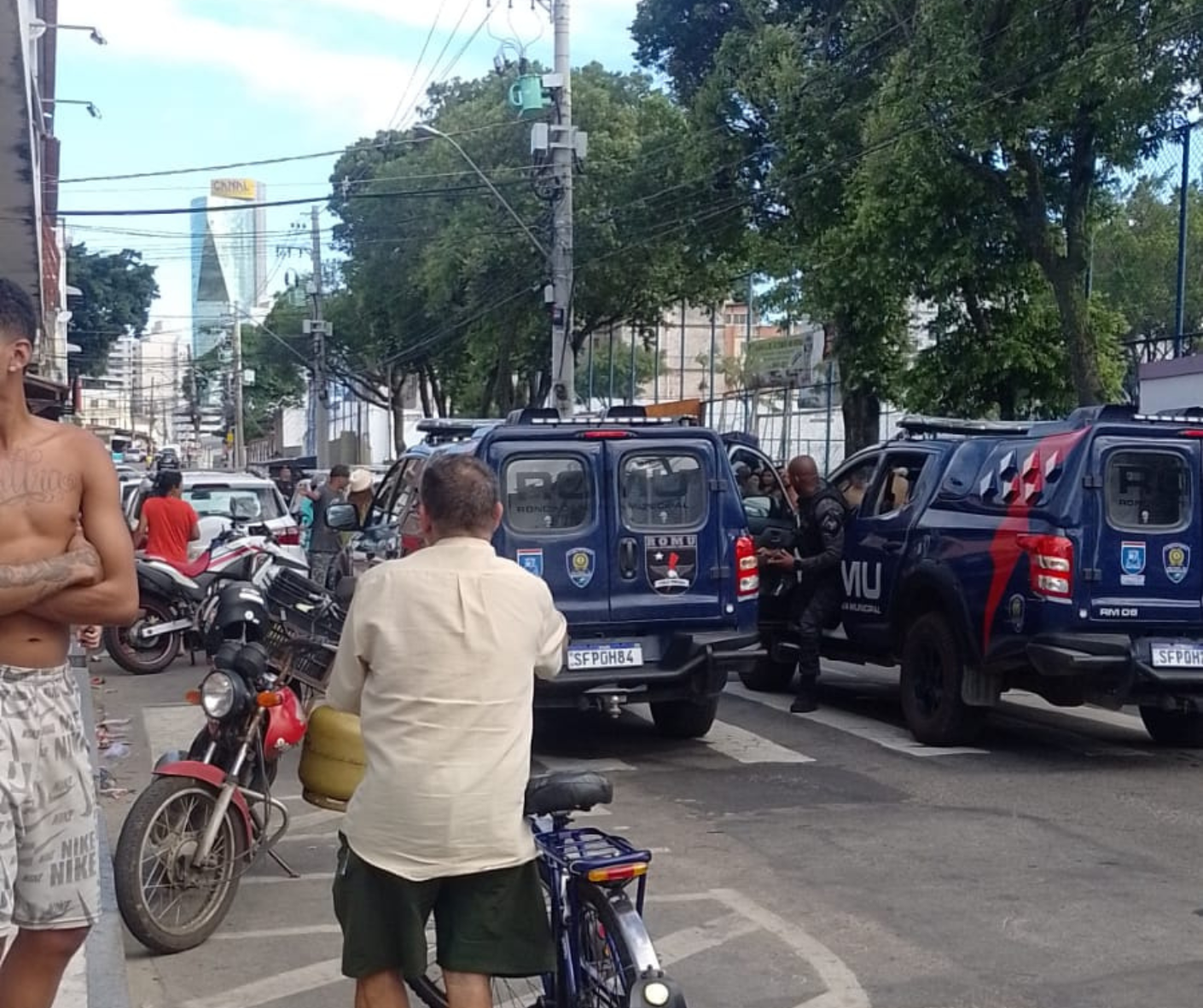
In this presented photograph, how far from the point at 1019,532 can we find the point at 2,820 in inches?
274

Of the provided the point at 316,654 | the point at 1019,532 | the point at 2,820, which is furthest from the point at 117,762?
the point at 2,820

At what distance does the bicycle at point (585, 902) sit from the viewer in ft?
12.4

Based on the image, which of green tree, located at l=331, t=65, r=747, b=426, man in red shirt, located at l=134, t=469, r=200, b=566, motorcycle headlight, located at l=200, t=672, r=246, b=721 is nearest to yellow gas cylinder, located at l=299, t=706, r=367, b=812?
motorcycle headlight, located at l=200, t=672, r=246, b=721

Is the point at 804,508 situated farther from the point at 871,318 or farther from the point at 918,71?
the point at 871,318

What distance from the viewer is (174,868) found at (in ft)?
19.6

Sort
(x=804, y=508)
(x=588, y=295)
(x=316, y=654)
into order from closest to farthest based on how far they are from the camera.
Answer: (x=316, y=654) → (x=804, y=508) → (x=588, y=295)

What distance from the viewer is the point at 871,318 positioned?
22.9m

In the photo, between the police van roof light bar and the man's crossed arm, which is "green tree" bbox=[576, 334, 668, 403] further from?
the man's crossed arm

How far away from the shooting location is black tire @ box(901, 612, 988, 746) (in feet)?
32.6

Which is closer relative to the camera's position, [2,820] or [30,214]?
[2,820]

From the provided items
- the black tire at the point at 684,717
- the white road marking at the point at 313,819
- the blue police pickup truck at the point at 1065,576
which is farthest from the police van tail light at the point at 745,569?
the white road marking at the point at 313,819

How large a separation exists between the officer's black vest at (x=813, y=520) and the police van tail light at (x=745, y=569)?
142cm

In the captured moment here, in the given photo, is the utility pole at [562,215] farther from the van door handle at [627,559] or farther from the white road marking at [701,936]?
the white road marking at [701,936]

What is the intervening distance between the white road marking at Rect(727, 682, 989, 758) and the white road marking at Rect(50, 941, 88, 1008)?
230 inches
